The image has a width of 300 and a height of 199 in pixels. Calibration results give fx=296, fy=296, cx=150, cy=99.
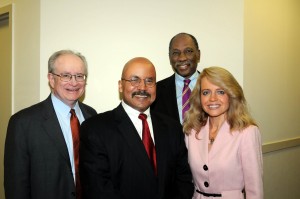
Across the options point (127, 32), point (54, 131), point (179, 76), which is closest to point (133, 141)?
point (54, 131)

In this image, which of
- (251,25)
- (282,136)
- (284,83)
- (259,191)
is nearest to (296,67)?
(284,83)

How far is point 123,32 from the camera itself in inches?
127

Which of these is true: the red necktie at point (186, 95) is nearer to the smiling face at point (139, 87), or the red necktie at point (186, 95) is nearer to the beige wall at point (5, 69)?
the smiling face at point (139, 87)

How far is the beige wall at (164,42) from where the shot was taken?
9.36 ft

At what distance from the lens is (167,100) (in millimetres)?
2871

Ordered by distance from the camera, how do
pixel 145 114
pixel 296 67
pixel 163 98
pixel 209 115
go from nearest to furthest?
pixel 145 114
pixel 209 115
pixel 163 98
pixel 296 67

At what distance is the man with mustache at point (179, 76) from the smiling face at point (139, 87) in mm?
751

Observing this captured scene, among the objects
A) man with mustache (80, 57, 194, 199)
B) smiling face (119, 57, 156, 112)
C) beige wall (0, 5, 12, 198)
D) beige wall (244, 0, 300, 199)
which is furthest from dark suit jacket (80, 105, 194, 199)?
beige wall (244, 0, 300, 199)

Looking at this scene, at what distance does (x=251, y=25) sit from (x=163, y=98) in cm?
156

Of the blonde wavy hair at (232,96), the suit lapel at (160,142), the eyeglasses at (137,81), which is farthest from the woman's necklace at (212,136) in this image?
the eyeglasses at (137,81)

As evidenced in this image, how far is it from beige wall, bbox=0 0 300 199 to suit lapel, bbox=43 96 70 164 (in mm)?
693

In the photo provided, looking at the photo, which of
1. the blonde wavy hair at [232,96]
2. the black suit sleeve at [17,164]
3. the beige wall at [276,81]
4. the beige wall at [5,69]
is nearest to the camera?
the black suit sleeve at [17,164]

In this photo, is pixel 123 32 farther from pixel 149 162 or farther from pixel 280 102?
pixel 280 102

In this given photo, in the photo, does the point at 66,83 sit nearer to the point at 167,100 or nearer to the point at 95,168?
the point at 95,168
